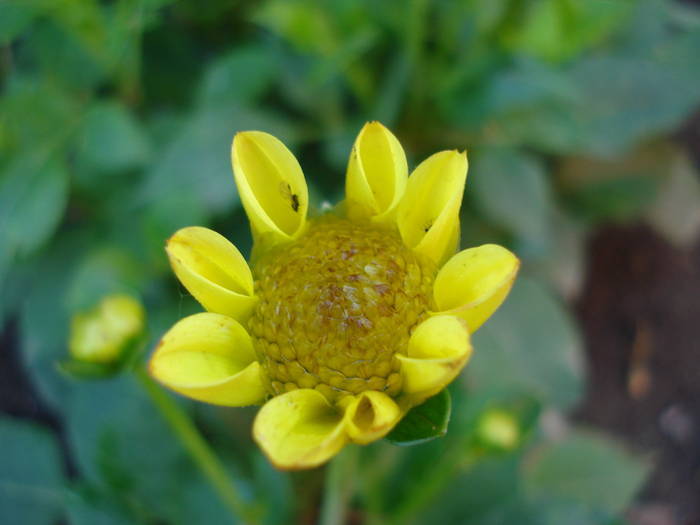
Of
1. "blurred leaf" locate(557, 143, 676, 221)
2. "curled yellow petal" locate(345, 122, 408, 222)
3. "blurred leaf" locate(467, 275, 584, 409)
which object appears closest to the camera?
"curled yellow petal" locate(345, 122, 408, 222)

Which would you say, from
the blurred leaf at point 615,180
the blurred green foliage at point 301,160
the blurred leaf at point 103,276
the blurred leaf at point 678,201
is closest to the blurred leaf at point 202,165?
the blurred green foliage at point 301,160

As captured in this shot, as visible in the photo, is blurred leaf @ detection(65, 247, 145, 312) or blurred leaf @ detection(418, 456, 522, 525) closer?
blurred leaf @ detection(65, 247, 145, 312)

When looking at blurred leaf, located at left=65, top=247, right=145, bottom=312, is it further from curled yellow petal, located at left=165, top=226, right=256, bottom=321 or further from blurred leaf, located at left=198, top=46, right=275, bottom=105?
curled yellow petal, located at left=165, top=226, right=256, bottom=321

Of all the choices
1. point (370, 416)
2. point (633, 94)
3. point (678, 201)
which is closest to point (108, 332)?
point (370, 416)

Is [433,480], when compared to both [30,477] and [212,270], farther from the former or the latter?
[30,477]

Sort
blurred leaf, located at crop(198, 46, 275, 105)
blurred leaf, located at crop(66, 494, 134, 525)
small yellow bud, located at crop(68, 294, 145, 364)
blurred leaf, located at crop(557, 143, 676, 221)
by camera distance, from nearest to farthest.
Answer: small yellow bud, located at crop(68, 294, 145, 364), blurred leaf, located at crop(66, 494, 134, 525), blurred leaf, located at crop(198, 46, 275, 105), blurred leaf, located at crop(557, 143, 676, 221)

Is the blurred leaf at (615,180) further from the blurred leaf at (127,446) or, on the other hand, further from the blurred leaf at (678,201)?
the blurred leaf at (127,446)

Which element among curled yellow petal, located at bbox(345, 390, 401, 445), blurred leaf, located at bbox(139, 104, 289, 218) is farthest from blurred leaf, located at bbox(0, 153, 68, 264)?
curled yellow petal, located at bbox(345, 390, 401, 445)

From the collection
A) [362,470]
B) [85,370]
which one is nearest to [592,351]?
[362,470]
